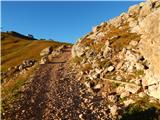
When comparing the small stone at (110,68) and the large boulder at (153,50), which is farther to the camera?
the small stone at (110,68)

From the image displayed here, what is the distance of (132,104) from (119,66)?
11580 mm

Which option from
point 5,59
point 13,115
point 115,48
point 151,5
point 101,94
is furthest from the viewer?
point 5,59

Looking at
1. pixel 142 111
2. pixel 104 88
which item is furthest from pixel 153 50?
pixel 104 88

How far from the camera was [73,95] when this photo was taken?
39188 millimetres

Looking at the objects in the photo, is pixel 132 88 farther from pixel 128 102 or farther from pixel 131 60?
pixel 131 60

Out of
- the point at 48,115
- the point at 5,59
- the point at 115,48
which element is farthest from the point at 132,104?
the point at 5,59

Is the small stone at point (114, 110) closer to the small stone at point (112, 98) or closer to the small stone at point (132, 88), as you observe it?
the small stone at point (112, 98)

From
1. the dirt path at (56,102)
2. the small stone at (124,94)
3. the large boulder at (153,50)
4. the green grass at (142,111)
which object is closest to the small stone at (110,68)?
the dirt path at (56,102)

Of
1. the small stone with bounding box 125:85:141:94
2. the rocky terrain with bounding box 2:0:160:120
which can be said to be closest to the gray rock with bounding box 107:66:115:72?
the rocky terrain with bounding box 2:0:160:120

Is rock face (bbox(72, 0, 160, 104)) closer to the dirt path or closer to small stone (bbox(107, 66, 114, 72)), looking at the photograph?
small stone (bbox(107, 66, 114, 72))

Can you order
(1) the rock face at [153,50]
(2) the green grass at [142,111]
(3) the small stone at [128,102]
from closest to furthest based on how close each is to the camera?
(2) the green grass at [142,111] → (1) the rock face at [153,50] → (3) the small stone at [128,102]

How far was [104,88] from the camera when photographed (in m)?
39.7

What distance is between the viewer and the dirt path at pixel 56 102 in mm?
32625

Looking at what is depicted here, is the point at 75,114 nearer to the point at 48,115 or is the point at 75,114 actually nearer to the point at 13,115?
the point at 48,115
